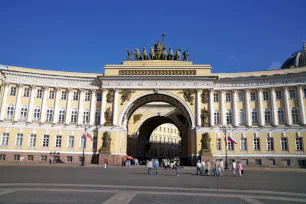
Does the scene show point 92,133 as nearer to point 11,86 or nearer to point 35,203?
point 11,86

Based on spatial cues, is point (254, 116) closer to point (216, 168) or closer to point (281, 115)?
point (281, 115)

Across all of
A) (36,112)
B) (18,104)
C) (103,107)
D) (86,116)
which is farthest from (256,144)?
(18,104)

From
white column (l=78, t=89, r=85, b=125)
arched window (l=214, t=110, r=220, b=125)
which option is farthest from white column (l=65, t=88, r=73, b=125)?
arched window (l=214, t=110, r=220, b=125)

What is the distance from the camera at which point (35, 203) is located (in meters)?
9.48

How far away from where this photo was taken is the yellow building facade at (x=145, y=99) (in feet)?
154

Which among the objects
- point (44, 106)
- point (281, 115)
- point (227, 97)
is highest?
point (227, 97)

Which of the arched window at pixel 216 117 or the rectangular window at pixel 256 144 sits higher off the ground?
the arched window at pixel 216 117

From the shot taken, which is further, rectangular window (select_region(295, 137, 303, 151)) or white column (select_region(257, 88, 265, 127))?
white column (select_region(257, 88, 265, 127))

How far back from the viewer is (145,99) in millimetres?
53125

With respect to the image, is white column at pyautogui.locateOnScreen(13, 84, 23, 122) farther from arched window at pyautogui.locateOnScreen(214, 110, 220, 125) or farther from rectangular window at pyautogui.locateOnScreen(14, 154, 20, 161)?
arched window at pyautogui.locateOnScreen(214, 110, 220, 125)

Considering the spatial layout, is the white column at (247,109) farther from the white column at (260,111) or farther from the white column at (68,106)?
the white column at (68,106)

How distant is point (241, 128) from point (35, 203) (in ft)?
145

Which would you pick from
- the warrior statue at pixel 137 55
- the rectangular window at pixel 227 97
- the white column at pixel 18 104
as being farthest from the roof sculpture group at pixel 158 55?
the white column at pixel 18 104

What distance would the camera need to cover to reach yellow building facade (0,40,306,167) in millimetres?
47062
